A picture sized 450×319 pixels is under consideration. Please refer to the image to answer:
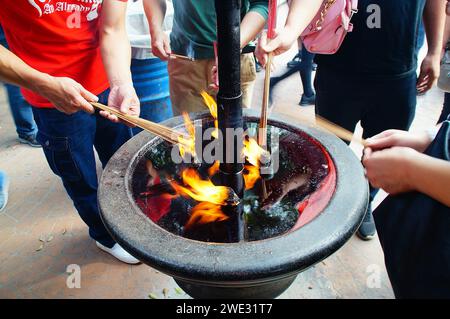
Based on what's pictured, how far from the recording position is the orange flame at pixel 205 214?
151cm

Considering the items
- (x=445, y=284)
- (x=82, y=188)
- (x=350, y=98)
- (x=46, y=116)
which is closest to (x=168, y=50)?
(x=46, y=116)

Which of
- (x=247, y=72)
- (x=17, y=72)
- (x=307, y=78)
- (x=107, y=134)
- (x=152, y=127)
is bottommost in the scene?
(x=307, y=78)

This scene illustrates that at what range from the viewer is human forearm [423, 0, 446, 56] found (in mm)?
2234

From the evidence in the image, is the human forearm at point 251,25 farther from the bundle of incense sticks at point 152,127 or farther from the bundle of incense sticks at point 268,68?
the bundle of incense sticks at point 152,127

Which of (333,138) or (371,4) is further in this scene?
(371,4)

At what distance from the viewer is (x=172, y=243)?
122 cm

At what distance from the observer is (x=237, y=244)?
1213 millimetres

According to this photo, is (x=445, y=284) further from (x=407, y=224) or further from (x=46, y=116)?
(x=46, y=116)

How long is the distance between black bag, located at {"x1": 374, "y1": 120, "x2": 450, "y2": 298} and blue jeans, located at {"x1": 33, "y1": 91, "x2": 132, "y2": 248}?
1.74 metres

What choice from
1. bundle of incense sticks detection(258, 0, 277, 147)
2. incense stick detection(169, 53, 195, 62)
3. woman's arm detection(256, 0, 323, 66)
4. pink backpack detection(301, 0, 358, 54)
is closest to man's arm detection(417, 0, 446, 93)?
pink backpack detection(301, 0, 358, 54)

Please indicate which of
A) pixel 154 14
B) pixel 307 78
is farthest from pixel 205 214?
pixel 307 78

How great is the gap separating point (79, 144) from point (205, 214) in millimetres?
1086

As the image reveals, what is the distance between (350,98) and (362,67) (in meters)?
0.22

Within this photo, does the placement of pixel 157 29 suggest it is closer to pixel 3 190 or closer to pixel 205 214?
pixel 205 214
